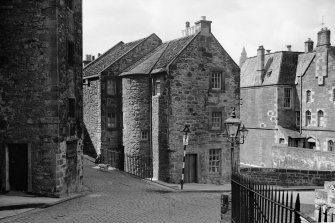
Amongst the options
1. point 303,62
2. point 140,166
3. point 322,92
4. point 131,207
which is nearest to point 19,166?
point 131,207

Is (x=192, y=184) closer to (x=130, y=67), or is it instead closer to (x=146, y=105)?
(x=146, y=105)

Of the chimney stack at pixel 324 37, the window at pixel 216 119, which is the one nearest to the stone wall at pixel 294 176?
the window at pixel 216 119

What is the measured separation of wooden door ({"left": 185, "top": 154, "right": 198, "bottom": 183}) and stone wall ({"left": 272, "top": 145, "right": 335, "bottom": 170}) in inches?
423

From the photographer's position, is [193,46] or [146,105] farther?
[146,105]

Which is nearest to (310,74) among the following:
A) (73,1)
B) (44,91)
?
(73,1)

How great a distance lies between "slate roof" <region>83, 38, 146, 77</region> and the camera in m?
33.3

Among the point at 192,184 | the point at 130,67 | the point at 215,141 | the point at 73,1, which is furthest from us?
the point at 130,67

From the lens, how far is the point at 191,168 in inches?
1040

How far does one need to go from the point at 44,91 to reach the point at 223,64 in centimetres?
1423

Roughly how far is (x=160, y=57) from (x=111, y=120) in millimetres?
6696

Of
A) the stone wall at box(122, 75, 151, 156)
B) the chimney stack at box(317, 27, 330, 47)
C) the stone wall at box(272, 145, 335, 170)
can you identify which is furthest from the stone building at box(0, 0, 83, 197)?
the chimney stack at box(317, 27, 330, 47)

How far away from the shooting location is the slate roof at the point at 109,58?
1312 inches

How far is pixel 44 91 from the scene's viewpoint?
659 inches

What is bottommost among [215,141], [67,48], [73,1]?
[215,141]
